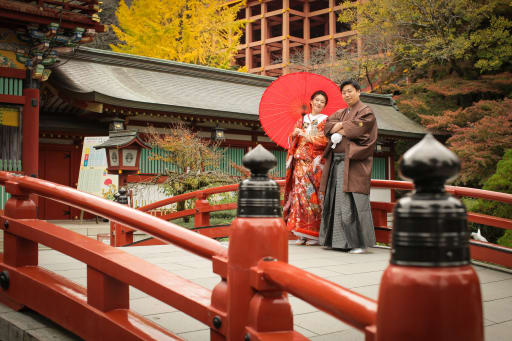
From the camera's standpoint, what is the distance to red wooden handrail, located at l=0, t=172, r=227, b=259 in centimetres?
208

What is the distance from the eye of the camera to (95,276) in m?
2.54

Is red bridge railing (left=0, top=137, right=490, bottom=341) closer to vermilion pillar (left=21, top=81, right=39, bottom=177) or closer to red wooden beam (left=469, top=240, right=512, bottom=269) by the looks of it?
red wooden beam (left=469, top=240, right=512, bottom=269)

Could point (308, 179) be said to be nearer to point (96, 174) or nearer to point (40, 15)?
point (40, 15)

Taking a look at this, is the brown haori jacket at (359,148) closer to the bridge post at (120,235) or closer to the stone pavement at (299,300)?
the stone pavement at (299,300)

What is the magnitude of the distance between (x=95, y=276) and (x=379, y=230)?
416 cm

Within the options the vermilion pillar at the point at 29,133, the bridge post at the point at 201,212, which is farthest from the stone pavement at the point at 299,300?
the vermilion pillar at the point at 29,133

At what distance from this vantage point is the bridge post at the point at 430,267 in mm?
1020

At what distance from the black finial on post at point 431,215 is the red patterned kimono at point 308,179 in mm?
4625

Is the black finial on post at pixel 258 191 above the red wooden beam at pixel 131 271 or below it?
above

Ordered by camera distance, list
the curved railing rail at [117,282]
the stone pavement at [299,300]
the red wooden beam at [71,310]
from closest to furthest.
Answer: the curved railing rail at [117,282]
the red wooden beam at [71,310]
the stone pavement at [299,300]

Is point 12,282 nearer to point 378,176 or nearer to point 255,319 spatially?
point 255,319

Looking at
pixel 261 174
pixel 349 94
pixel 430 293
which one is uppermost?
pixel 349 94

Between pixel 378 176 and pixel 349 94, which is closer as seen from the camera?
pixel 349 94

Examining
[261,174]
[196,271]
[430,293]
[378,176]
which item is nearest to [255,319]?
[261,174]
